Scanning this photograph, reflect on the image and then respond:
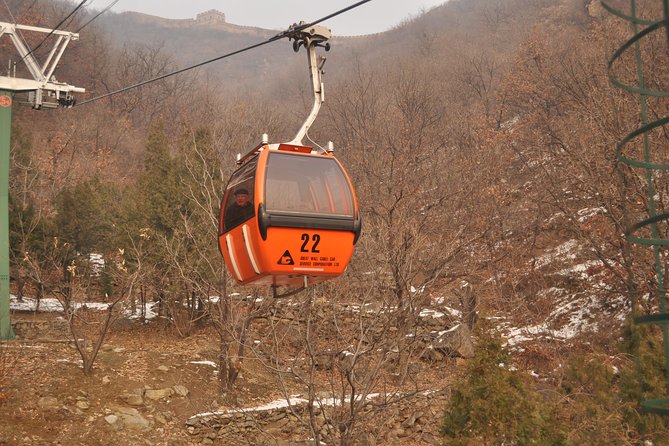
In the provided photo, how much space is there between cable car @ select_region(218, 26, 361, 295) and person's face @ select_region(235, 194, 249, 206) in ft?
0.04

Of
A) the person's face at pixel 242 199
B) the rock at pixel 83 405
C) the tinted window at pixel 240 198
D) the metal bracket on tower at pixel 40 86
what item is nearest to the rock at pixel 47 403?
the rock at pixel 83 405

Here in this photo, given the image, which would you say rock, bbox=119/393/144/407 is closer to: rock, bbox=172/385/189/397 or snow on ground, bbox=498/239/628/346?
rock, bbox=172/385/189/397

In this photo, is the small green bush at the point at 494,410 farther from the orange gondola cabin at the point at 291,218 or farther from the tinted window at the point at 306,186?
the tinted window at the point at 306,186

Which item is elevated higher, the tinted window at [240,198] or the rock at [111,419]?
the tinted window at [240,198]

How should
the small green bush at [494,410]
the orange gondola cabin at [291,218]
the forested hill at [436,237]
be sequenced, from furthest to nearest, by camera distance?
the forested hill at [436,237] < the small green bush at [494,410] < the orange gondola cabin at [291,218]

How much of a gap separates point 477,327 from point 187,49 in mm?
113643

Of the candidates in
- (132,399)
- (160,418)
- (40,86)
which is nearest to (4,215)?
(40,86)

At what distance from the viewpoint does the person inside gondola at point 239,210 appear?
21.2 ft

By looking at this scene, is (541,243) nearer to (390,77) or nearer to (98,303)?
(98,303)

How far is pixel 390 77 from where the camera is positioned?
4231 cm

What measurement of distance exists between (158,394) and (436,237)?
33.5 feet

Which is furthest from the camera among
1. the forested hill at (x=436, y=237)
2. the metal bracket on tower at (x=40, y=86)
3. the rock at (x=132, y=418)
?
the metal bracket on tower at (x=40, y=86)

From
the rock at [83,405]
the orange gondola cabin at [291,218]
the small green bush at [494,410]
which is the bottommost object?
the rock at [83,405]

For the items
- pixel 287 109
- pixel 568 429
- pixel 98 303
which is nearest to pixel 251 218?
pixel 568 429
